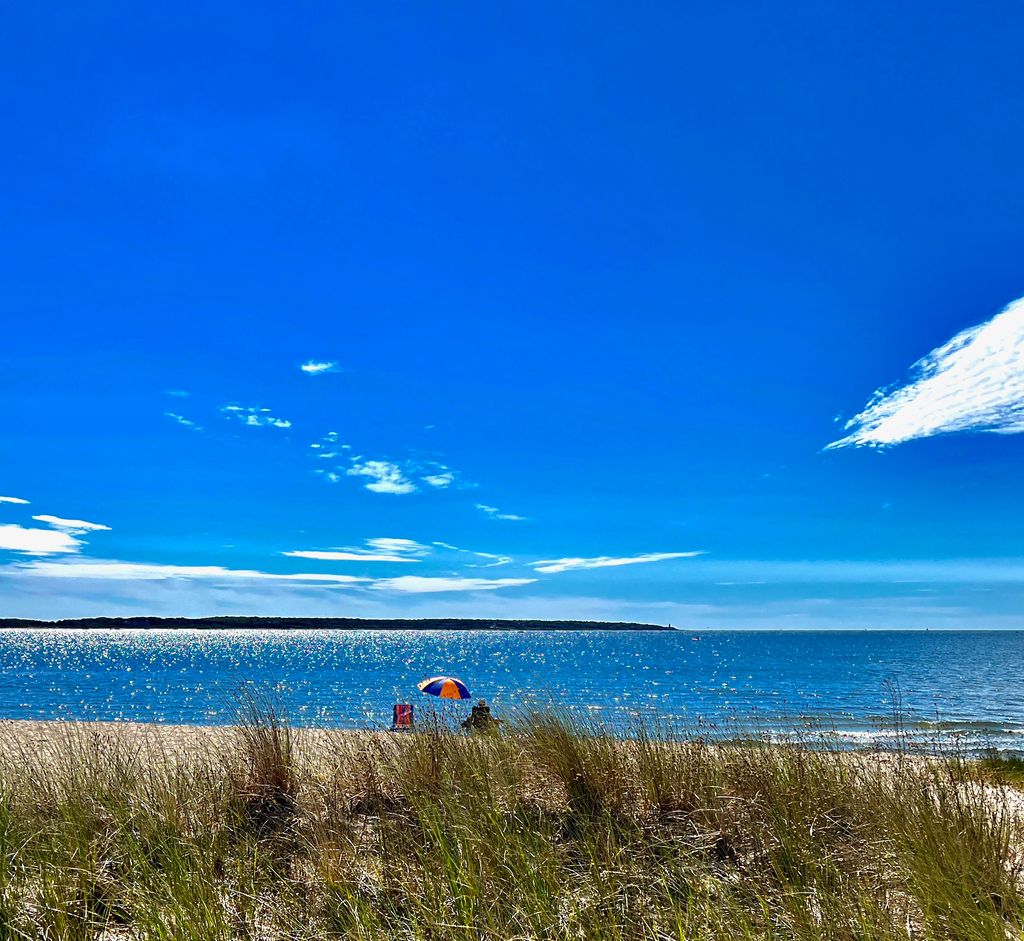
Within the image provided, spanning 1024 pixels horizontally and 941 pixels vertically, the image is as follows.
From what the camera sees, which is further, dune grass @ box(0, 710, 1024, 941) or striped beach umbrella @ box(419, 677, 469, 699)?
striped beach umbrella @ box(419, 677, 469, 699)

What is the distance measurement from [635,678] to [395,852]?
196 feet

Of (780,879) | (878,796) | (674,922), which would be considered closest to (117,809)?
(674,922)

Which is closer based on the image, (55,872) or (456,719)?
(55,872)

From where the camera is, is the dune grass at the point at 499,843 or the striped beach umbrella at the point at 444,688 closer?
the dune grass at the point at 499,843

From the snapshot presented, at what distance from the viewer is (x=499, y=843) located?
436cm

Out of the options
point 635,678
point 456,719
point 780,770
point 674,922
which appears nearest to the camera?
point 674,922

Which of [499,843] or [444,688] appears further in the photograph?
[444,688]

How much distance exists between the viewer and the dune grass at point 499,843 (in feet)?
11.8

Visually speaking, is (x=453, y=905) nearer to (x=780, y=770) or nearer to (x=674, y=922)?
(x=674, y=922)

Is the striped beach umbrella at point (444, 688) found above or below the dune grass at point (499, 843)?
below

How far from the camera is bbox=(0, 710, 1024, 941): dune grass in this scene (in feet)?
A: 11.8

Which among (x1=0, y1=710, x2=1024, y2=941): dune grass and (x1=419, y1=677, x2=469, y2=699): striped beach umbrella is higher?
(x1=0, y1=710, x2=1024, y2=941): dune grass

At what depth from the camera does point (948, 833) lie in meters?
4.36

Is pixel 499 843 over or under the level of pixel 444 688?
over
